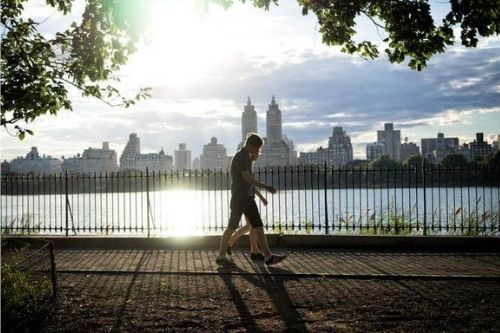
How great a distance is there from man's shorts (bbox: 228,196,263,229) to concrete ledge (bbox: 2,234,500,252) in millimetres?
2159

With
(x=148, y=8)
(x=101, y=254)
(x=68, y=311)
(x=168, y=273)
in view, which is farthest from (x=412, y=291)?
(x=101, y=254)

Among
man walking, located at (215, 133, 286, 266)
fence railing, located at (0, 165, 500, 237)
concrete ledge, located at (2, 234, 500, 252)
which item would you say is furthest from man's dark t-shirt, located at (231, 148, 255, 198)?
concrete ledge, located at (2, 234, 500, 252)

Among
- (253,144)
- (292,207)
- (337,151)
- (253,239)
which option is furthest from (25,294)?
(337,151)

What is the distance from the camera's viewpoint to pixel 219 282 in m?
7.48

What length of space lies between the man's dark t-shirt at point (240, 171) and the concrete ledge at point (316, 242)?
7.57 feet

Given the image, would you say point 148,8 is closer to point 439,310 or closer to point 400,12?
point 400,12

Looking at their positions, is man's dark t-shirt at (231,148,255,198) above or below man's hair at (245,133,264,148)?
below

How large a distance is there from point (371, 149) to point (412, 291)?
18235 cm

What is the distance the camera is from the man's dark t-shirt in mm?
8844

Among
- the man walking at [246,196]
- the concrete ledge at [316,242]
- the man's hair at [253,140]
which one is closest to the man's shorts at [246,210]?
the man walking at [246,196]

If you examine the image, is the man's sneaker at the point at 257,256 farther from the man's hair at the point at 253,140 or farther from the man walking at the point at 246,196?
the man's hair at the point at 253,140

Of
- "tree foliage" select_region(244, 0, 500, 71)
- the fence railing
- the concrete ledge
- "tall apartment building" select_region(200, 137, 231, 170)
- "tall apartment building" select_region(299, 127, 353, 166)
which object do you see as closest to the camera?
"tree foliage" select_region(244, 0, 500, 71)

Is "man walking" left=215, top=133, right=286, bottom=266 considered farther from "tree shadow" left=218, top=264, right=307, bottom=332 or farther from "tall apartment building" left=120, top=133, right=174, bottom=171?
"tall apartment building" left=120, top=133, right=174, bottom=171

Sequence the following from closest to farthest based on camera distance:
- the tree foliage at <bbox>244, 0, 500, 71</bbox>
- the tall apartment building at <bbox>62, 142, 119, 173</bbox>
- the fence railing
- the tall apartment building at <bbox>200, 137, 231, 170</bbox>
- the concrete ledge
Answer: the tree foliage at <bbox>244, 0, 500, 71</bbox> → the concrete ledge → the fence railing → the tall apartment building at <bbox>200, 137, 231, 170</bbox> → the tall apartment building at <bbox>62, 142, 119, 173</bbox>
